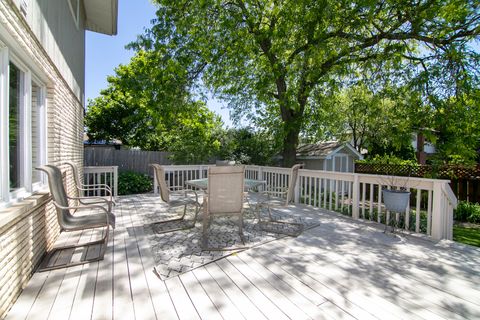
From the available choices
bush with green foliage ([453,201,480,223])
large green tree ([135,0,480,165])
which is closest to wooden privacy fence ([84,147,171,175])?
large green tree ([135,0,480,165])

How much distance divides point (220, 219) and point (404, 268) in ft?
10.0

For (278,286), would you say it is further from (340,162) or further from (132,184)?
(340,162)

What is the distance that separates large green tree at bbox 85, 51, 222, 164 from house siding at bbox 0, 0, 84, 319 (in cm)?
289

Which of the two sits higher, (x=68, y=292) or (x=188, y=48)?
(x=188, y=48)

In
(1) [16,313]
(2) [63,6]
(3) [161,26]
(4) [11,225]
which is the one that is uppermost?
(3) [161,26]

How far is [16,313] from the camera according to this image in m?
2.04

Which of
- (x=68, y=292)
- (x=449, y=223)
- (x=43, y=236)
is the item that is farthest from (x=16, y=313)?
(x=449, y=223)

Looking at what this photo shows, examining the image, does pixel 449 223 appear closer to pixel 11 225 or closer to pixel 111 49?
pixel 11 225

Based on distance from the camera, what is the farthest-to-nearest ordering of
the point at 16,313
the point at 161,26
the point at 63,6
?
1. the point at 161,26
2. the point at 63,6
3. the point at 16,313

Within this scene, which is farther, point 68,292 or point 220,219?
point 220,219

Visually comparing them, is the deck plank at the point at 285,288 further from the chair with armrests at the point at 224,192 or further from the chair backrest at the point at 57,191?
the chair backrest at the point at 57,191

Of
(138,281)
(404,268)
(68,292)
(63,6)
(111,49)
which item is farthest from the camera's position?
(111,49)

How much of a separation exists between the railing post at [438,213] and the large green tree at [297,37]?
3.39 meters

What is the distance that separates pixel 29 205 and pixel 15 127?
2.75 ft
